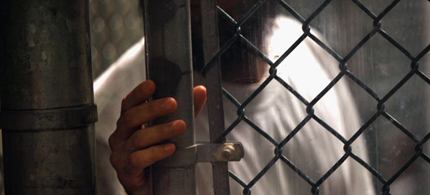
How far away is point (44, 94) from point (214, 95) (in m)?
0.27

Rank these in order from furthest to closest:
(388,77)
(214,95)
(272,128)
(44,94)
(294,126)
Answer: (294,126)
(272,128)
(388,77)
(214,95)
(44,94)

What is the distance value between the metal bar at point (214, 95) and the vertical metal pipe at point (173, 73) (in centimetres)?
6

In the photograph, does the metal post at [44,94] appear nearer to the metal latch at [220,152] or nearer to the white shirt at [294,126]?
the metal latch at [220,152]

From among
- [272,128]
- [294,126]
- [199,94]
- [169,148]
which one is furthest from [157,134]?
[294,126]

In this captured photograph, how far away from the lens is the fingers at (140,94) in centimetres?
76

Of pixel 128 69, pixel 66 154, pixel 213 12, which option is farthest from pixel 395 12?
pixel 128 69

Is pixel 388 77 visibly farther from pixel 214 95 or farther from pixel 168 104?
pixel 168 104

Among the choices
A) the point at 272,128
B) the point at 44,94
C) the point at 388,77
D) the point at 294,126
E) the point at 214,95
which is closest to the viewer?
the point at 44,94

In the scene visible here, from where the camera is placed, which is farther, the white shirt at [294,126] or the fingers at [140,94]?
the white shirt at [294,126]

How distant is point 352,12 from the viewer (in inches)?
45.9

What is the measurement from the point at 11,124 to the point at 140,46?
57.6 inches

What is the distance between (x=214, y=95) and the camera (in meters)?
0.82

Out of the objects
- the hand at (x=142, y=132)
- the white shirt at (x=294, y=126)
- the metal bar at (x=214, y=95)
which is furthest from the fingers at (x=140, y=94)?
the white shirt at (x=294, y=126)

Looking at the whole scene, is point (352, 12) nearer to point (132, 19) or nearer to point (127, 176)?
point (127, 176)
